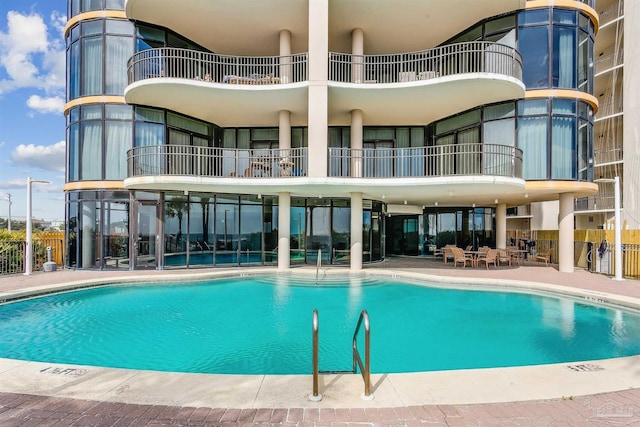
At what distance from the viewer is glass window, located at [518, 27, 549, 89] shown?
1307 centimetres

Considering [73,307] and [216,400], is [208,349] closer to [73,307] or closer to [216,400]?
[216,400]

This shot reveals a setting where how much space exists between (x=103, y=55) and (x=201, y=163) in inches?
218

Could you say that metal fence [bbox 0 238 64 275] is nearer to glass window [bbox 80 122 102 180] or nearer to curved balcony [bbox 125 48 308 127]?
glass window [bbox 80 122 102 180]

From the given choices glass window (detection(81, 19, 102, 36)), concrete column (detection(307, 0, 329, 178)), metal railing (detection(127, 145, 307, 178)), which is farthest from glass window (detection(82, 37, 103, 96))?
concrete column (detection(307, 0, 329, 178))

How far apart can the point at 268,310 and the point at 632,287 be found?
1097cm

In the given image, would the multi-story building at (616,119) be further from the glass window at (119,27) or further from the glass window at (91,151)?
the glass window at (91,151)

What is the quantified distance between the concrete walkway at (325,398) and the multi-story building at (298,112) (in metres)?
8.51

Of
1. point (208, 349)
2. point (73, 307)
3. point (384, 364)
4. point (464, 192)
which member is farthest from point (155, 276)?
point (464, 192)

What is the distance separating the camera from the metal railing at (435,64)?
42.7 ft

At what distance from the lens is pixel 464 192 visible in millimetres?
13594

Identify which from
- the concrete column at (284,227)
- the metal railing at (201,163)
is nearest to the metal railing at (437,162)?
the metal railing at (201,163)

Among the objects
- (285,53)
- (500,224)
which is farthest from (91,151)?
(500,224)

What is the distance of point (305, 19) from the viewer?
13320mm

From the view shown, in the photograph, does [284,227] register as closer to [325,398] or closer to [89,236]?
[89,236]
